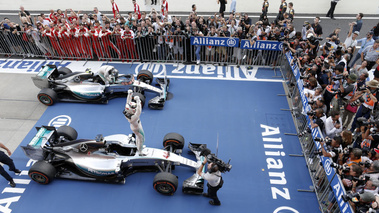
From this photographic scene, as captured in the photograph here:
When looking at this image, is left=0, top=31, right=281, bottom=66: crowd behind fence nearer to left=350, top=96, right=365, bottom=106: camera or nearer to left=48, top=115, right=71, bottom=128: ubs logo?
left=48, top=115, right=71, bottom=128: ubs logo

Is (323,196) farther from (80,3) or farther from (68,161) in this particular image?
(80,3)

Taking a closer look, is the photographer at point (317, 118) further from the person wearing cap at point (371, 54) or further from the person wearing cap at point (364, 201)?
the person wearing cap at point (371, 54)

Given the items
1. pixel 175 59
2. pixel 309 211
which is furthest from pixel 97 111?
pixel 309 211

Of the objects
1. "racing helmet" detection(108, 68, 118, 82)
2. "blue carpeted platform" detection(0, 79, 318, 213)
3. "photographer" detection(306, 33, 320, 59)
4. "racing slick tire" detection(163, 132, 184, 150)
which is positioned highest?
"photographer" detection(306, 33, 320, 59)

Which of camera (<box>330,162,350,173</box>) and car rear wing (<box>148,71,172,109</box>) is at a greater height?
camera (<box>330,162,350,173</box>)

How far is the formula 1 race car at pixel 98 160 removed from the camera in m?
6.73

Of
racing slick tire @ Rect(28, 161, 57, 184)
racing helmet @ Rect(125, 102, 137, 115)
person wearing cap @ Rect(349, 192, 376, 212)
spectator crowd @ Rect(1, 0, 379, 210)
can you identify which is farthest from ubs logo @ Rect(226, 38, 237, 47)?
racing slick tire @ Rect(28, 161, 57, 184)

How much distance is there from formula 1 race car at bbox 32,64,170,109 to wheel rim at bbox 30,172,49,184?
363cm

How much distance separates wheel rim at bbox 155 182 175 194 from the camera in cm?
647

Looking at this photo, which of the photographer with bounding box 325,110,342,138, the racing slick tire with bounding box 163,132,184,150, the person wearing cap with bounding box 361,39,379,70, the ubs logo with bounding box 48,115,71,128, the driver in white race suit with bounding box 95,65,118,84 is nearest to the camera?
the photographer with bounding box 325,110,342,138

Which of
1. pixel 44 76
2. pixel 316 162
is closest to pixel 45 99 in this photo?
pixel 44 76

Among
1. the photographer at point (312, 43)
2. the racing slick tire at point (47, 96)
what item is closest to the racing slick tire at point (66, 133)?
the racing slick tire at point (47, 96)

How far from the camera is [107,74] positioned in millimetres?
9398

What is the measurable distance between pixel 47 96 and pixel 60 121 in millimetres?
1174
